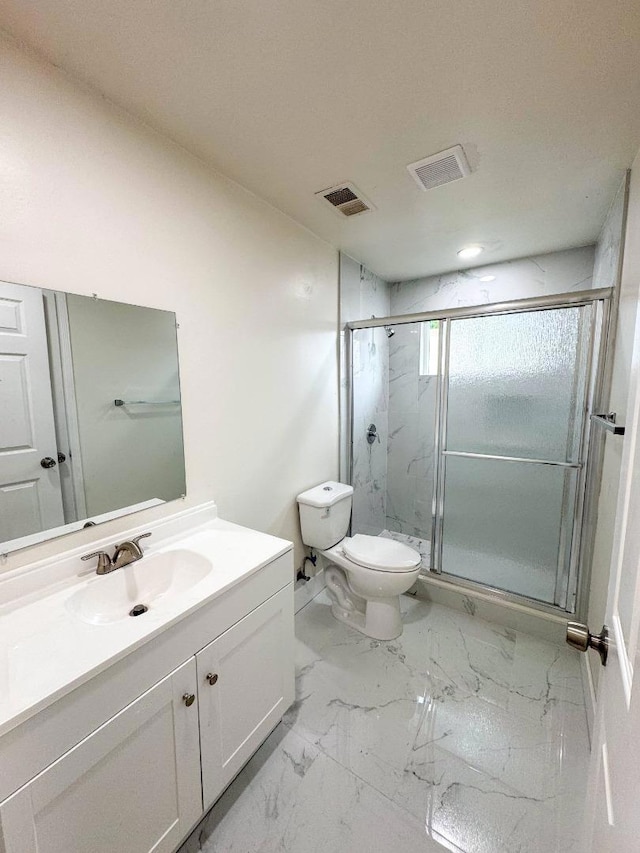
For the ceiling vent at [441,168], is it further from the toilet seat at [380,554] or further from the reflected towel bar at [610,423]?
the toilet seat at [380,554]

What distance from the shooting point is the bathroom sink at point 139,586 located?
1.06m

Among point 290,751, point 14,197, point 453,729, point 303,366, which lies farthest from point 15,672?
point 303,366

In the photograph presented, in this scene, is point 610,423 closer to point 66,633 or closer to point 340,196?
point 340,196

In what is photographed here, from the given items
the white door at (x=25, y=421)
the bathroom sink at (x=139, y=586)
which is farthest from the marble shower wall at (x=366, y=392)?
the white door at (x=25, y=421)

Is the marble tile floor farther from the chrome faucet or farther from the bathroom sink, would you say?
the chrome faucet

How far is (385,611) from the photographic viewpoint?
6.25ft

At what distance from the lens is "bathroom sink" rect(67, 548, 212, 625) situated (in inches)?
41.8

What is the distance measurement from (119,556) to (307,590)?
4.42 feet

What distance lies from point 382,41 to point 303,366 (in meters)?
1.35

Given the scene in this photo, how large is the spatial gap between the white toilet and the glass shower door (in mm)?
548

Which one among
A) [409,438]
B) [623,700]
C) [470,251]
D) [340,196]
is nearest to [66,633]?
[623,700]

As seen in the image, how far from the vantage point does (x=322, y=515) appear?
2023 millimetres

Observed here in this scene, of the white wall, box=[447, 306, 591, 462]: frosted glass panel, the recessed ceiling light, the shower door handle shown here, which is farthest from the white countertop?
the recessed ceiling light

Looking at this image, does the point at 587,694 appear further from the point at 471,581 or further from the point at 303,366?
the point at 303,366
